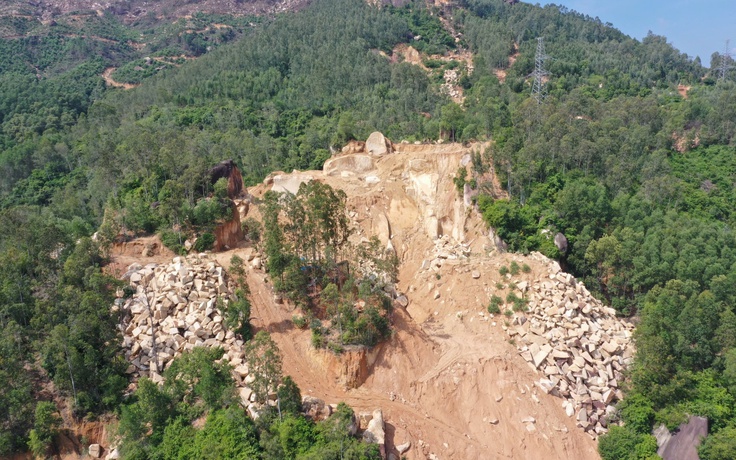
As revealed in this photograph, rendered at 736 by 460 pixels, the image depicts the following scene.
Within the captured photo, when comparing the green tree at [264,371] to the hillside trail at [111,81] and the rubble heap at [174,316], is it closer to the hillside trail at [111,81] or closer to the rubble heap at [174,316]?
the rubble heap at [174,316]

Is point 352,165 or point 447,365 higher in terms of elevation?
point 352,165

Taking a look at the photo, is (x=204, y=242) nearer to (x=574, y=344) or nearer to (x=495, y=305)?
(x=495, y=305)

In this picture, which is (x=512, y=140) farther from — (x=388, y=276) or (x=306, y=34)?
(x=306, y=34)

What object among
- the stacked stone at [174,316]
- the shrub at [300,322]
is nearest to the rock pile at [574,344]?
the shrub at [300,322]

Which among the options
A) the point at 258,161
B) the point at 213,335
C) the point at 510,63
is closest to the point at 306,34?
the point at 510,63

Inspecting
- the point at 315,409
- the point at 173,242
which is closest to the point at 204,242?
the point at 173,242
